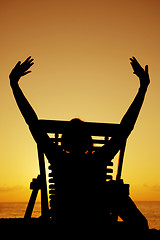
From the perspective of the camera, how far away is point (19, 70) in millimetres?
3750

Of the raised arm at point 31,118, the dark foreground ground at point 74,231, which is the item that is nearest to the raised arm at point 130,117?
the raised arm at point 31,118

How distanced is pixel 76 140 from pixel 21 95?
0.78 meters

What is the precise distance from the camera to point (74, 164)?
10.5ft

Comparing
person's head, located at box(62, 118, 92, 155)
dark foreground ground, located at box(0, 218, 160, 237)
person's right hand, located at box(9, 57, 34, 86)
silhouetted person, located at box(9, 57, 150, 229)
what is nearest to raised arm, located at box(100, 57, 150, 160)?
silhouetted person, located at box(9, 57, 150, 229)

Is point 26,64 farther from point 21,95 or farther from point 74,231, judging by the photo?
point 74,231

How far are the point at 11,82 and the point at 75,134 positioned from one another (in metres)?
0.95

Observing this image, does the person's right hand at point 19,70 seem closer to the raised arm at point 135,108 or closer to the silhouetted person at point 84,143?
the silhouetted person at point 84,143

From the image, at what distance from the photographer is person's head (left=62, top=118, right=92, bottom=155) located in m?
3.37

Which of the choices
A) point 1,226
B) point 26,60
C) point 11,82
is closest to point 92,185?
point 1,226

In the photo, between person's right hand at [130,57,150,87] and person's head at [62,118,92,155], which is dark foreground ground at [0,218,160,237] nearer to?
person's head at [62,118,92,155]

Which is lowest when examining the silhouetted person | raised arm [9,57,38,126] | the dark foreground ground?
the dark foreground ground

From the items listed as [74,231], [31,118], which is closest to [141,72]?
[31,118]

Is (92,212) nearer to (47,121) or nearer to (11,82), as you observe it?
(47,121)

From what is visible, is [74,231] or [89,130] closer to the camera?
[74,231]
